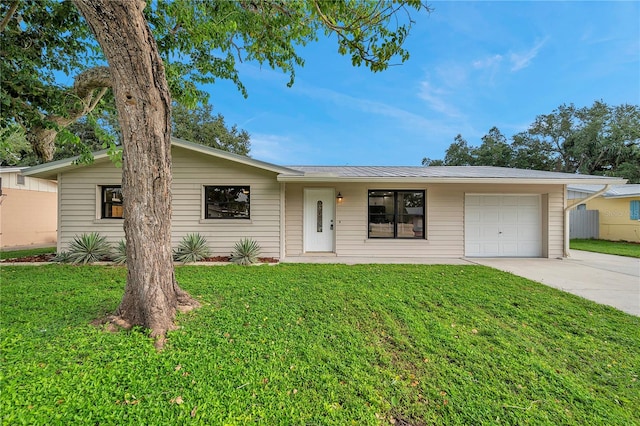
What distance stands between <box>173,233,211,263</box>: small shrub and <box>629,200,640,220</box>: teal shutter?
1798cm

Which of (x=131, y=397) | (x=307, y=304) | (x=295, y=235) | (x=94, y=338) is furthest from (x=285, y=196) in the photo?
(x=131, y=397)

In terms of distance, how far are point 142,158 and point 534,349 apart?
4820 millimetres

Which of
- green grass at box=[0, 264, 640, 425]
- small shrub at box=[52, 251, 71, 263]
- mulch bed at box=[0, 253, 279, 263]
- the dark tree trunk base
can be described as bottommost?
green grass at box=[0, 264, 640, 425]

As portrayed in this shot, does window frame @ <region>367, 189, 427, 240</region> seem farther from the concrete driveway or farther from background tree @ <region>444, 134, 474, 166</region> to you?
background tree @ <region>444, 134, 474, 166</region>

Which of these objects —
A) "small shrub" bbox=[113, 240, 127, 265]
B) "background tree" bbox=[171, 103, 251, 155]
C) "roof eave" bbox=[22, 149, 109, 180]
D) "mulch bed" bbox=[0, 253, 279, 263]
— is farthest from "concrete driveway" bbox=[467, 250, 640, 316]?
"background tree" bbox=[171, 103, 251, 155]

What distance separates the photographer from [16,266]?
605 centimetres

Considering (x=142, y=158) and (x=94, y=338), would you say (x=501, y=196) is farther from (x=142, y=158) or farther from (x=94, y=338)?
(x=94, y=338)

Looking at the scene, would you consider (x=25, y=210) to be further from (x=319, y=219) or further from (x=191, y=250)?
(x=319, y=219)

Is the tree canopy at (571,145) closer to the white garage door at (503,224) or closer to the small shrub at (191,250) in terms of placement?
the white garage door at (503,224)

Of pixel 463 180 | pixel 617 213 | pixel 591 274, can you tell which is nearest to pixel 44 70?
pixel 463 180

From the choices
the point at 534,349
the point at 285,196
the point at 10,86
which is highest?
the point at 10,86

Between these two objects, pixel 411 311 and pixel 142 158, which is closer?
pixel 142 158

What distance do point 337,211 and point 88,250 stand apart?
6.71 m

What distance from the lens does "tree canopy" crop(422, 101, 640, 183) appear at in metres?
19.5
